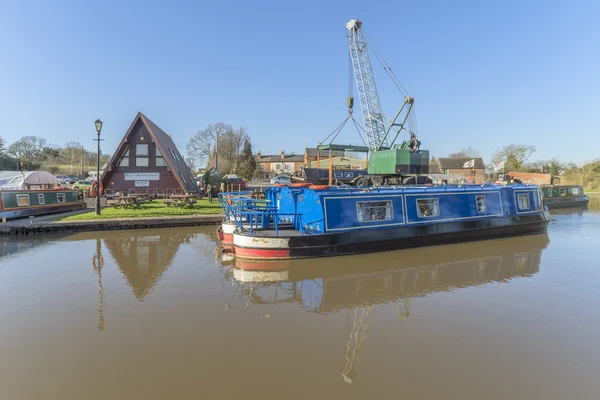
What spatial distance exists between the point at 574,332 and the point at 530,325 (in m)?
0.63

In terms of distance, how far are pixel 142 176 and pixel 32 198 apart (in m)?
7.06

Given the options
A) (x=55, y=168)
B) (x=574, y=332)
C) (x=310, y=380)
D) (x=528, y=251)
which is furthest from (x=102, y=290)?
(x=55, y=168)

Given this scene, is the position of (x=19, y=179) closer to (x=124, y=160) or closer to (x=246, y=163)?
(x=124, y=160)

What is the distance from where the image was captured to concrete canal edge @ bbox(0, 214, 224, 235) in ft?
45.0

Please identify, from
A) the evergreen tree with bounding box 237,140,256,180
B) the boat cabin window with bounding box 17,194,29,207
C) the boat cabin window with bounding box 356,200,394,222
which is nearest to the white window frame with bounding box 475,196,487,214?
the boat cabin window with bounding box 356,200,394,222

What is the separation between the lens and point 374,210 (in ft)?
35.9

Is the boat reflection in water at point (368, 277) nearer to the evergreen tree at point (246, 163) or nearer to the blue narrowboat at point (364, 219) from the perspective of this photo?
the blue narrowboat at point (364, 219)

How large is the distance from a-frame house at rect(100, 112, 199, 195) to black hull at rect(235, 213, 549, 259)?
15090 millimetres

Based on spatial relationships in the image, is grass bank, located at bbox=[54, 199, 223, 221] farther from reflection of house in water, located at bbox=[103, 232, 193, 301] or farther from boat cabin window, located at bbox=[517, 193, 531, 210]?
boat cabin window, located at bbox=[517, 193, 531, 210]

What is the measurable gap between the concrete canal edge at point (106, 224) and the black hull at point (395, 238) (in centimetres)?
729

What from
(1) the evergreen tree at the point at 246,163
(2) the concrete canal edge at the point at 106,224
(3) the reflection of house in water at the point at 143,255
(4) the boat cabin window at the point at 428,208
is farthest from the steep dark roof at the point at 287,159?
(4) the boat cabin window at the point at 428,208

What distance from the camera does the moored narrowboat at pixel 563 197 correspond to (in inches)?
1123

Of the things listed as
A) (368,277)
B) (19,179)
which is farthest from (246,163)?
(368,277)

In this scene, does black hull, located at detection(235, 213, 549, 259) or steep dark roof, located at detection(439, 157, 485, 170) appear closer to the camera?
black hull, located at detection(235, 213, 549, 259)
